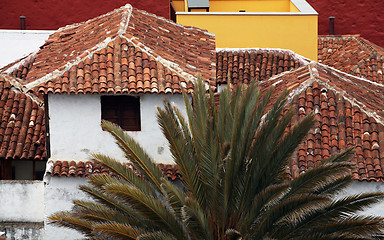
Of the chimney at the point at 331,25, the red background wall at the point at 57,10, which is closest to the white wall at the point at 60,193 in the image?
the red background wall at the point at 57,10

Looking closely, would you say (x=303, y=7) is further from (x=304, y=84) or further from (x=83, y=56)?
(x=83, y=56)

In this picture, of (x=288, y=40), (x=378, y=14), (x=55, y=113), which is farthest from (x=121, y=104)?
(x=378, y=14)

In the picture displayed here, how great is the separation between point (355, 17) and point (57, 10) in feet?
38.6

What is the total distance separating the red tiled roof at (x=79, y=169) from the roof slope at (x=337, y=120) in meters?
2.45

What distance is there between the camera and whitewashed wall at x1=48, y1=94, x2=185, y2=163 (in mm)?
18172

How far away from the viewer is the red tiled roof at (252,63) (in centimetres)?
2548

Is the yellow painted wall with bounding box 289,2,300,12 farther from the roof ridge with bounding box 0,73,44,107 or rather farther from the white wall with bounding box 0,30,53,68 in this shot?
the roof ridge with bounding box 0,73,44,107

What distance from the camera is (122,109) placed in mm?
18500

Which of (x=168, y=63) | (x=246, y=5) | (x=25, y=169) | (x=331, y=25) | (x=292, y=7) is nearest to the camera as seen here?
(x=168, y=63)

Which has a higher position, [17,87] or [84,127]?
[17,87]

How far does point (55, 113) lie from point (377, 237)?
285 inches

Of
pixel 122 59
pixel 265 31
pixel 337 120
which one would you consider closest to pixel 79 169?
pixel 122 59

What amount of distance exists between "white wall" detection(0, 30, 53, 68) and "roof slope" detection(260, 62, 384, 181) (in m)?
9.64

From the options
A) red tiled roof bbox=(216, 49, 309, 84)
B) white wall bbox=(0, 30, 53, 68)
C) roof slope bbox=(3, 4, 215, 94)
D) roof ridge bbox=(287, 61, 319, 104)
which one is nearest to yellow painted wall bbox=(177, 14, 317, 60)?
red tiled roof bbox=(216, 49, 309, 84)
